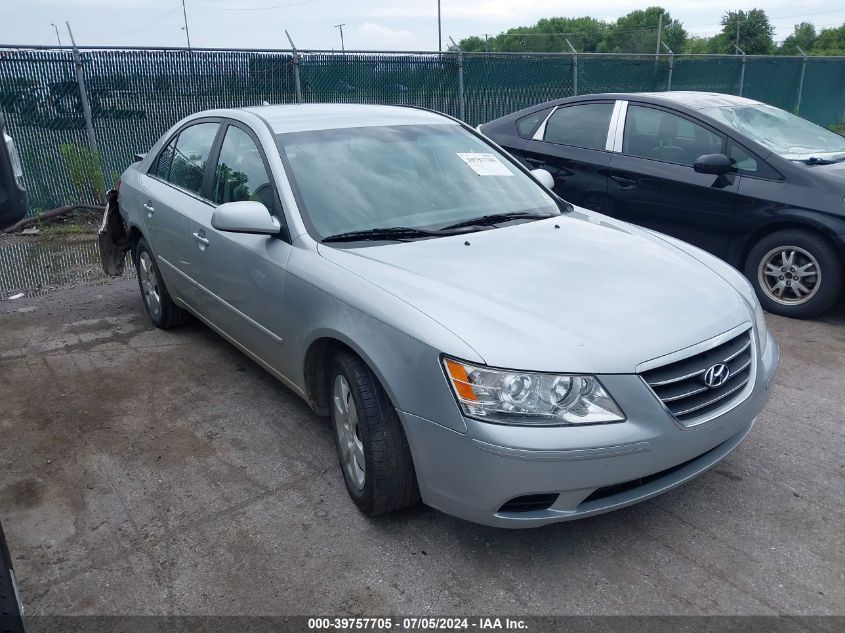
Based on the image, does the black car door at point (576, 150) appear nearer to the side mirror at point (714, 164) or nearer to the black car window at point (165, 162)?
the side mirror at point (714, 164)

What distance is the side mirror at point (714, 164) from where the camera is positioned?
17.9 feet

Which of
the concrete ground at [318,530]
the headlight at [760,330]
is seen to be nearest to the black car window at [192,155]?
the concrete ground at [318,530]

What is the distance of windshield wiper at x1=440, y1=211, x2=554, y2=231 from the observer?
3476 millimetres

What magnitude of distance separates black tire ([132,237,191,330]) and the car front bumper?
311 centimetres

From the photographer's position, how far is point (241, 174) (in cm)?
391

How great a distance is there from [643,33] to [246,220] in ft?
292

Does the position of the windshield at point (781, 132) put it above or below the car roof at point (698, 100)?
below

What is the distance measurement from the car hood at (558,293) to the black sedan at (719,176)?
235 cm

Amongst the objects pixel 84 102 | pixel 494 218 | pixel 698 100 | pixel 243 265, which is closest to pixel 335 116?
pixel 243 265

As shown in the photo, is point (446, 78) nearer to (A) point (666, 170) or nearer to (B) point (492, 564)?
(A) point (666, 170)

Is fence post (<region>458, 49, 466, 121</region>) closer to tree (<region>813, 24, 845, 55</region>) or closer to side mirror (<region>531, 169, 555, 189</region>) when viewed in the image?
side mirror (<region>531, 169, 555, 189</region>)

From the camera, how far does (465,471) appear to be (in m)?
2.48

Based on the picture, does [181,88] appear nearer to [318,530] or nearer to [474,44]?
[318,530]

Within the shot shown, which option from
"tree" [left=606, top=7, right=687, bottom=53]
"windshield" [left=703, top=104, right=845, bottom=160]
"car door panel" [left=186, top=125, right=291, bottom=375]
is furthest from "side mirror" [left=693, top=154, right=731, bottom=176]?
"tree" [left=606, top=7, right=687, bottom=53]
